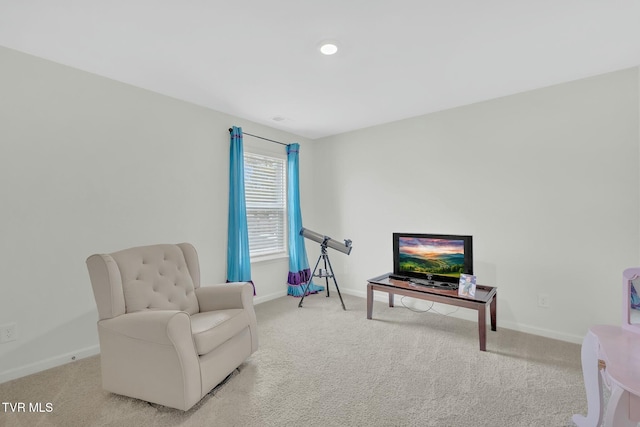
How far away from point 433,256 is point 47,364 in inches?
140

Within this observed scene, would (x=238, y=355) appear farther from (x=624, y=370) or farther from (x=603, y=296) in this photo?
(x=603, y=296)

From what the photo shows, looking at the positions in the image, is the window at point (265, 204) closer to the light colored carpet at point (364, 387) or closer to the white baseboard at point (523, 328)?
the light colored carpet at point (364, 387)

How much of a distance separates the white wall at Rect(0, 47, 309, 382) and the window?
2.72ft

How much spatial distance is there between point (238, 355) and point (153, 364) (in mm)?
584

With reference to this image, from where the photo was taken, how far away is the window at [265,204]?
3.91 meters

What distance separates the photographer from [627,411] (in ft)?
4.14

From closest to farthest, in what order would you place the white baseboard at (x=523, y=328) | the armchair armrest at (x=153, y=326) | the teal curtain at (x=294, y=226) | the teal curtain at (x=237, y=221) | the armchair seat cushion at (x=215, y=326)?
the armchair armrest at (x=153, y=326) < the armchair seat cushion at (x=215, y=326) < the white baseboard at (x=523, y=328) < the teal curtain at (x=237, y=221) < the teal curtain at (x=294, y=226)

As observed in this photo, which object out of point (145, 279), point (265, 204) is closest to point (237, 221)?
point (265, 204)

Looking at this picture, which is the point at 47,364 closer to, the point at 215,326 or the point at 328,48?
the point at 215,326

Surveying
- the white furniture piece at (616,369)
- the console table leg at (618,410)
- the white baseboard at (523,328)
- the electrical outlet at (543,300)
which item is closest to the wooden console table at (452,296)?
the white baseboard at (523,328)

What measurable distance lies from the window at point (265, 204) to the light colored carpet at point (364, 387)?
1415 mm

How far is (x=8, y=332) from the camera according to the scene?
215 centimetres

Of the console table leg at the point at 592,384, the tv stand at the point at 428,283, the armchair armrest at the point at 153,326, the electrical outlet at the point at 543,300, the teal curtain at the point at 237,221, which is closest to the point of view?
the console table leg at the point at 592,384

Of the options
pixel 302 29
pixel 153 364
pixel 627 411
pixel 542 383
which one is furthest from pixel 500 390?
pixel 302 29
